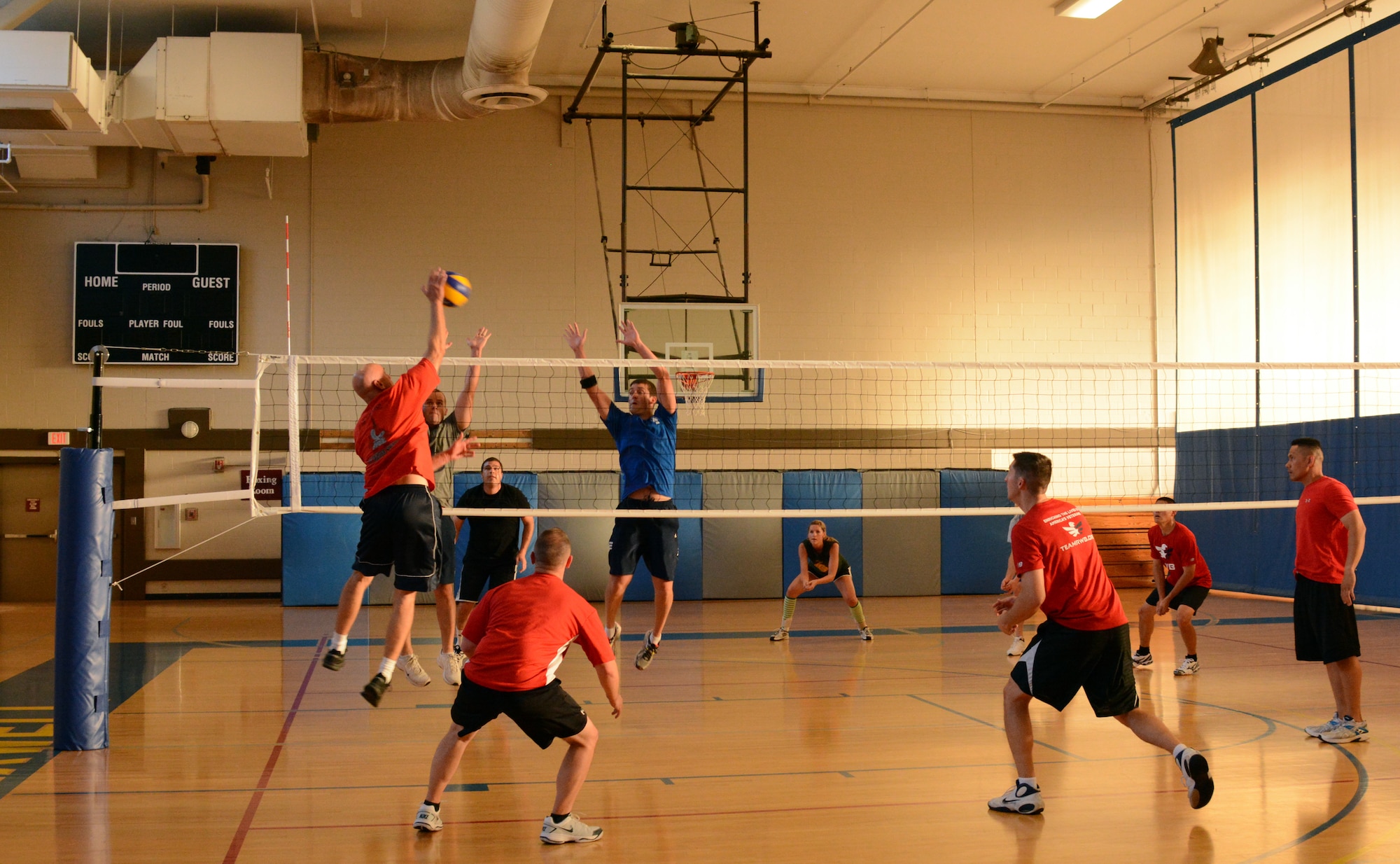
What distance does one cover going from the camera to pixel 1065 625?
462 cm

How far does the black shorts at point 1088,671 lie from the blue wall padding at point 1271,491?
9.23 metres

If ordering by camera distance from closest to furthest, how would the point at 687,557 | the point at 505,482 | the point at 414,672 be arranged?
1. the point at 414,672
2. the point at 505,482
3. the point at 687,557

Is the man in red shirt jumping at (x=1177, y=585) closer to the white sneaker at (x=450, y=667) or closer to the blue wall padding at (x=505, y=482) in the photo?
the white sneaker at (x=450, y=667)

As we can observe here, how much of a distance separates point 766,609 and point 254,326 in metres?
7.20

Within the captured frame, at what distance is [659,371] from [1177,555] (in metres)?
4.22

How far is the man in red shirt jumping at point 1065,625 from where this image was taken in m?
4.54

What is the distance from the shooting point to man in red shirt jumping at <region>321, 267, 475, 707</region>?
212 inches

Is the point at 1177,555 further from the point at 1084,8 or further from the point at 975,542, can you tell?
the point at 1084,8

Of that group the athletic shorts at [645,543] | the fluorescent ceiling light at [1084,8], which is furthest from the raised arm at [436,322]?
the fluorescent ceiling light at [1084,8]

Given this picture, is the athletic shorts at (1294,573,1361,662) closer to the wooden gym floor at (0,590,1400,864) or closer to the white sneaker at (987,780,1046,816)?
the wooden gym floor at (0,590,1400,864)

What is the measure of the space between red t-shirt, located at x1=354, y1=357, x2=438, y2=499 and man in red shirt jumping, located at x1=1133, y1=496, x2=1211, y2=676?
5.39 meters


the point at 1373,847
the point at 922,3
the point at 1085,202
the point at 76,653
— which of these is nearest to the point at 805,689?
the point at 1373,847

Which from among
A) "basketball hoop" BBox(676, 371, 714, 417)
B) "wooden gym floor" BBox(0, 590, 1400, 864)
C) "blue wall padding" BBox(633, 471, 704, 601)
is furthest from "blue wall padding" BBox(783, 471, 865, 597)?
"wooden gym floor" BBox(0, 590, 1400, 864)

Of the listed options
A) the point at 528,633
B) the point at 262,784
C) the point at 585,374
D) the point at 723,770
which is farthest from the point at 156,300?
the point at 528,633
